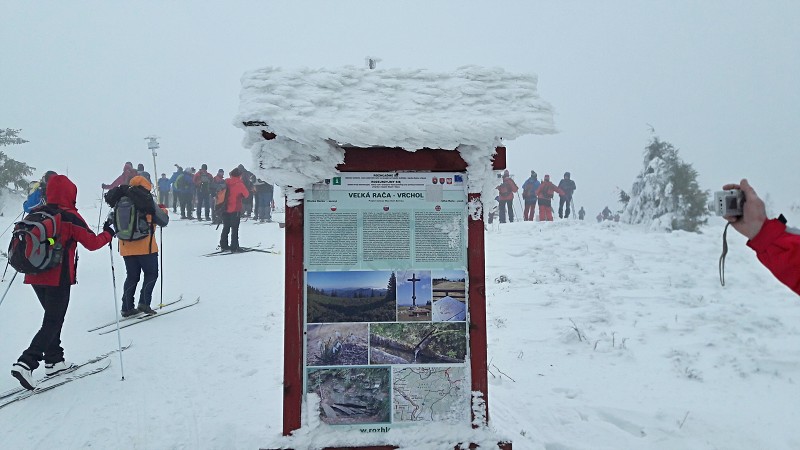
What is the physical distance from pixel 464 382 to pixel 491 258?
893 centimetres

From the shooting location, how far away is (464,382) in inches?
141

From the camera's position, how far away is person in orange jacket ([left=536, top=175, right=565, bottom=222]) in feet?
70.3

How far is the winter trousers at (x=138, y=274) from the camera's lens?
7.81m

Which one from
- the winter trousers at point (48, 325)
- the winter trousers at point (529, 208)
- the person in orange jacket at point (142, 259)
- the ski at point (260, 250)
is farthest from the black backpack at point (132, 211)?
the winter trousers at point (529, 208)

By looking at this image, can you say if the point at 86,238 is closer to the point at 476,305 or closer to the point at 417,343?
the point at 417,343

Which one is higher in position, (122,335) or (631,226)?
(631,226)

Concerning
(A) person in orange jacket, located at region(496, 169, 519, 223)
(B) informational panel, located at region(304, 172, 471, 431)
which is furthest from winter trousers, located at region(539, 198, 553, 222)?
(B) informational panel, located at region(304, 172, 471, 431)

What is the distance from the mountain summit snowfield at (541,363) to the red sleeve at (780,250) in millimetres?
2095

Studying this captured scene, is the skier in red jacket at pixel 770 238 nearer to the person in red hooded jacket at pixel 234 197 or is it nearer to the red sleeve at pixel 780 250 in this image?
the red sleeve at pixel 780 250

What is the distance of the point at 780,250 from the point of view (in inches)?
86.4

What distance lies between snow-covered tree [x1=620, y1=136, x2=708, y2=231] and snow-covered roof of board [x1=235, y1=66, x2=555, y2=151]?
14.4m

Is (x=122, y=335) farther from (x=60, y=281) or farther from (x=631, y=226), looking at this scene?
(x=631, y=226)

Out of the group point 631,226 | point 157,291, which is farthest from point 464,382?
point 631,226

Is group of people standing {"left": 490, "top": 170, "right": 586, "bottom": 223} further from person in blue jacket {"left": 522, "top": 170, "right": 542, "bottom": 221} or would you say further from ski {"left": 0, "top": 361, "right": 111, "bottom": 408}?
ski {"left": 0, "top": 361, "right": 111, "bottom": 408}
